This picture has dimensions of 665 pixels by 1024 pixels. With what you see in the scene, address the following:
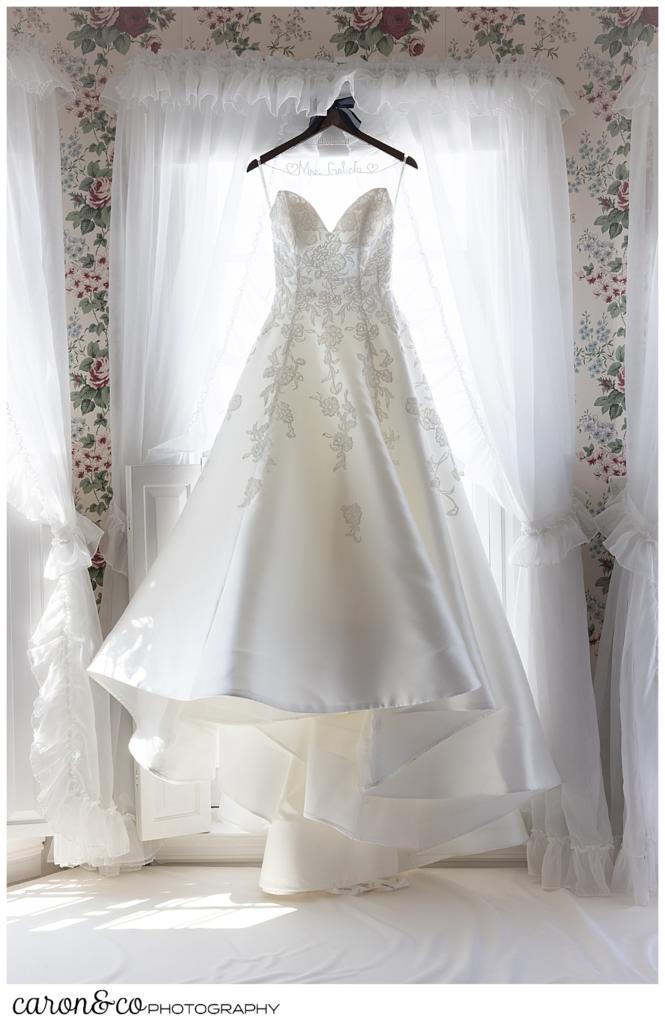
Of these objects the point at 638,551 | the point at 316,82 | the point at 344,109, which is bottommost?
the point at 638,551

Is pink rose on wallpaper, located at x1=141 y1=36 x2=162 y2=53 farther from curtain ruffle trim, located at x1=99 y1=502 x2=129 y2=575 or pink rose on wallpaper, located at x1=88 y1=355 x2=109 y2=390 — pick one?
curtain ruffle trim, located at x1=99 y1=502 x2=129 y2=575

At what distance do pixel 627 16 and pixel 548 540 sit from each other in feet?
5.29

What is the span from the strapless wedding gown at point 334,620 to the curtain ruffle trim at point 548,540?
302 mm

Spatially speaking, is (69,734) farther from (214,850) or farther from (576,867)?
(576,867)

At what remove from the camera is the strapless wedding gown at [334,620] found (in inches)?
74.2

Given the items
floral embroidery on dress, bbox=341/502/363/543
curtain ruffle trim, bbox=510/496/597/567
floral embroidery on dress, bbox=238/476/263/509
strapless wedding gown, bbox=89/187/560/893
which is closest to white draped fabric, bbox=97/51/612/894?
curtain ruffle trim, bbox=510/496/597/567

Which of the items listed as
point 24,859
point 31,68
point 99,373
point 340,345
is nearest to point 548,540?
point 340,345

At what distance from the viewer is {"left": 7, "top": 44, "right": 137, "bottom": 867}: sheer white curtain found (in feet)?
7.80

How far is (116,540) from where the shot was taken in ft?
8.32

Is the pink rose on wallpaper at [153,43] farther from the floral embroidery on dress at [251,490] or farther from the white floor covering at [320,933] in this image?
the white floor covering at [320,933]

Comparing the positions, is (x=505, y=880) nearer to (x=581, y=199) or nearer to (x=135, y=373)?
(x=135, y=373)

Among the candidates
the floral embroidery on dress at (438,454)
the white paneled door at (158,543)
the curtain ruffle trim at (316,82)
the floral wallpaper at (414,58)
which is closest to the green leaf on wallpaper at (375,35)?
the floral wallpaper at (414,58)

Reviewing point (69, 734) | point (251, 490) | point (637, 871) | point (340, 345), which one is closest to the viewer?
point (251, 490)
